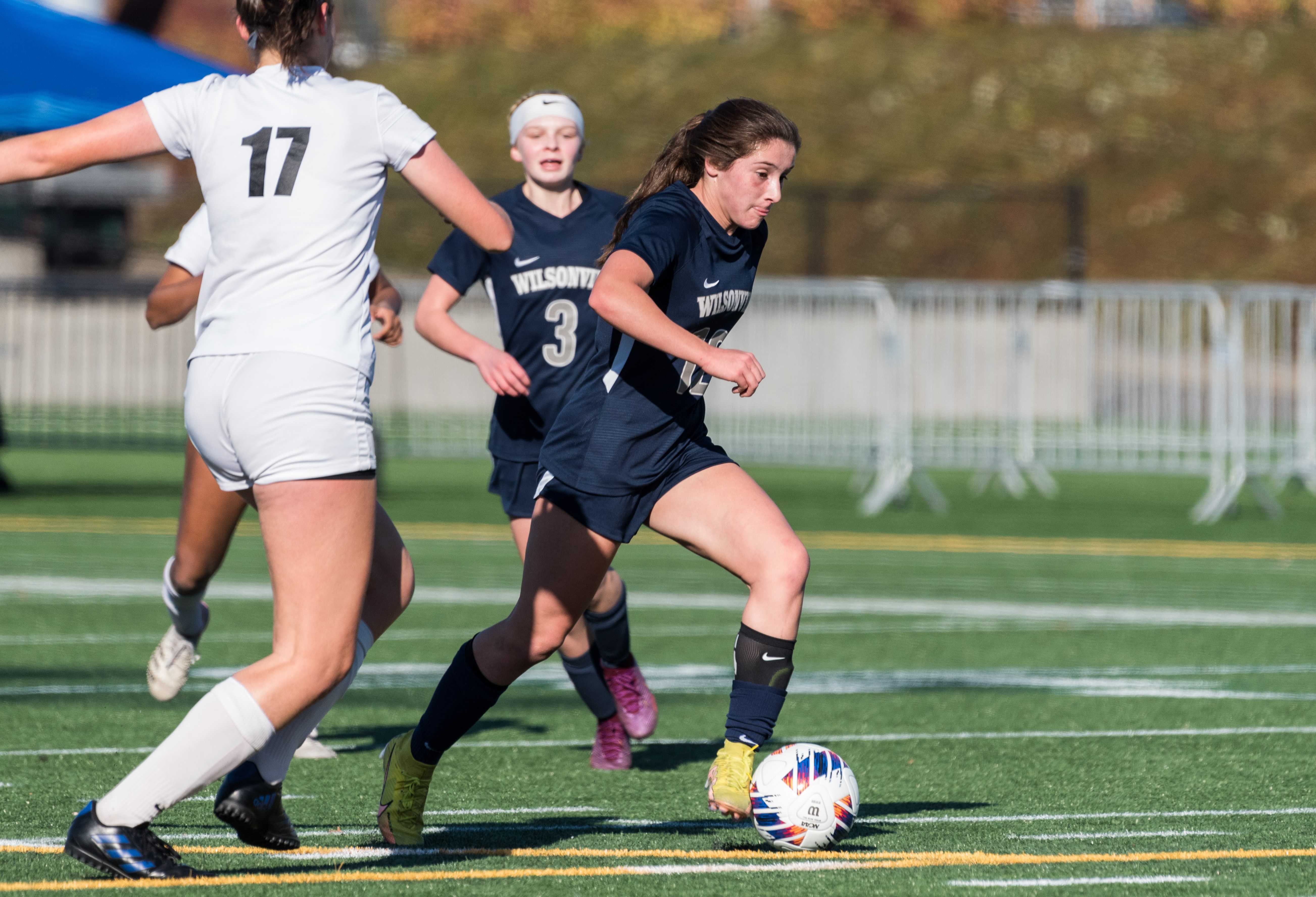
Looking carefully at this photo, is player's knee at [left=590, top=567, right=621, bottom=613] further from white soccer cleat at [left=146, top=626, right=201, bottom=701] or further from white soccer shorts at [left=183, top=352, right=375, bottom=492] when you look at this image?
white soccer shorts at [left=183, top=352, right=375, bottom=492]

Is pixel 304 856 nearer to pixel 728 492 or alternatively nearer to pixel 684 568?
pixel 728 492

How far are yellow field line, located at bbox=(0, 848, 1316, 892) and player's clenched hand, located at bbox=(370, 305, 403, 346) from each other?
1.30 meters

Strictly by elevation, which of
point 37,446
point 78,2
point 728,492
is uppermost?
point 78,2

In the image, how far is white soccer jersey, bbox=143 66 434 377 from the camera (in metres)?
4.25

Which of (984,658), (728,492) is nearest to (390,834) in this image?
(728,492)

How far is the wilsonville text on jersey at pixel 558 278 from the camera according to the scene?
22.0ft

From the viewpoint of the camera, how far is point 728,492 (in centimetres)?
505

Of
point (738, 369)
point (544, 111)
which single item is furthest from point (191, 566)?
point (738, 369)

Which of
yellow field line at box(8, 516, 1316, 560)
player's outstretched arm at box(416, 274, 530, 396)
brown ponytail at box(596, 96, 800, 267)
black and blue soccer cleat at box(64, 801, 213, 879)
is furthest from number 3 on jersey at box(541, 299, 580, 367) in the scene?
yellow field line at box(8, 516, 1316, 560)

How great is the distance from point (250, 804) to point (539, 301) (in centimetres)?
273

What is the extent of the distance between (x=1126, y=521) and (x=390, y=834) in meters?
13.1

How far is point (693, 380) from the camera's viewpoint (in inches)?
202

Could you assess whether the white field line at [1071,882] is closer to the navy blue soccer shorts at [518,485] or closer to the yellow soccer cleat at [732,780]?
the yellow soccer cleat at [732,780]

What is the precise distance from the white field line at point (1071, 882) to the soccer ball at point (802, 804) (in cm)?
45
